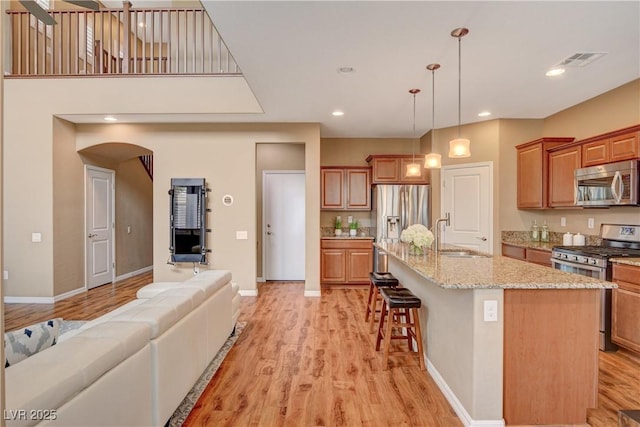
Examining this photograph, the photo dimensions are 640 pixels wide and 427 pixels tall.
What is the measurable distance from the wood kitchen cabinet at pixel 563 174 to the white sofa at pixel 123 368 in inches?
170

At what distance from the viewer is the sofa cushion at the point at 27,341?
1371mm

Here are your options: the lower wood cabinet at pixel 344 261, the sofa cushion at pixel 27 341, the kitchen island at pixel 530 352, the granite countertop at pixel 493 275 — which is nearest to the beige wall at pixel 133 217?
the lower wood cabinet at pixel 344 261

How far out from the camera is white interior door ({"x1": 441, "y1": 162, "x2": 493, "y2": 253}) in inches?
199

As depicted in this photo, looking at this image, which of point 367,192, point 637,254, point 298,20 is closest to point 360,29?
point 298,20

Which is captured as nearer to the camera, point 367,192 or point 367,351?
point 367,351

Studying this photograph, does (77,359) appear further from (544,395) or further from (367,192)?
(367,192)

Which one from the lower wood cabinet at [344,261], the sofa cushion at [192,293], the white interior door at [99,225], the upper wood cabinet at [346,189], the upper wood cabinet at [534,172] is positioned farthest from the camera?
the upper wood cabinet at [346,189]

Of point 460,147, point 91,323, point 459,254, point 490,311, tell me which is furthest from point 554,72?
point 91,323

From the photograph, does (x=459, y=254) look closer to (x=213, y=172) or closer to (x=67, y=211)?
(x=213, y=172)

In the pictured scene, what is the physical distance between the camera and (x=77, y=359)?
1271 millimetres

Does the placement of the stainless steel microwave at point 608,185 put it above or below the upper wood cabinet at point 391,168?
below

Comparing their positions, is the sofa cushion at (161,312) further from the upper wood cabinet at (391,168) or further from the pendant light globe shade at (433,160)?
the upper wood cabinet at (391,168)

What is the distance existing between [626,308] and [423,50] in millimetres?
2924

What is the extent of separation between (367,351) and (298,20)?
2.92 meters
